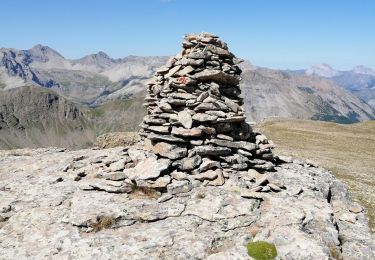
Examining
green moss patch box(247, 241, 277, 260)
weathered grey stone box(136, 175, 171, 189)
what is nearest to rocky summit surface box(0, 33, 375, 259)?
weathered grey stone box(136, 175, 171, 189)

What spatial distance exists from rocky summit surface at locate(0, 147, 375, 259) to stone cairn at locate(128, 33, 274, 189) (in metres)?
0.97

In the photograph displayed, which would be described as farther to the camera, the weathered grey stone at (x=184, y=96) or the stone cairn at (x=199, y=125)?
the weathered grey stone at (x=184, y=96)

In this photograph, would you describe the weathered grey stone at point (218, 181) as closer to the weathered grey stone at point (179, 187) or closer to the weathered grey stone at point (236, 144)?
the weathered grey stone at point (179, 187)

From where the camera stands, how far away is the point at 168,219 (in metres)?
23.9

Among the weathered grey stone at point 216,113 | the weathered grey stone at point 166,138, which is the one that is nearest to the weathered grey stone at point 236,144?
the weathered grey stone at point 216,113

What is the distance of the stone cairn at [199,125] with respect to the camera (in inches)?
1099

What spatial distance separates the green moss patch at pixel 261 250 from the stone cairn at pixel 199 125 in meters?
6.47

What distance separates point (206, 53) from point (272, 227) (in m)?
14.2

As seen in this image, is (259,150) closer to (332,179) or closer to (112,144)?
(332,179)

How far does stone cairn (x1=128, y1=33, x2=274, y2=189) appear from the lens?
27.9 m

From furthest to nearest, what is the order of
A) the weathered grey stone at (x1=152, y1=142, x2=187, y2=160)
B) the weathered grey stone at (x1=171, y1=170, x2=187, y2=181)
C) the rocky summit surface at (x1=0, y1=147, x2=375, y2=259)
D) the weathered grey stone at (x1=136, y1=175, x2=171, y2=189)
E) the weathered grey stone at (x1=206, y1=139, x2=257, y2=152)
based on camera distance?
the weathered grey stone at (x1=206, y1=139, x2=257, y2=152) → the weathered grey stone at (x1=152, y1=142, x2=187, y2=160) → the weathered grey stone at (x1=171, y1=170, x2=187, y2=181) → the weathered grey stone at (x1=136, y1=175, x2=171, y2=189) → the rocky summit surface at (x1=0, y1=147, x2=375, y2=259)

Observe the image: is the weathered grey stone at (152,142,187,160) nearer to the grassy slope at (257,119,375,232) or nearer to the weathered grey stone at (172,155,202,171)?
the weathered grey stone at (172,155,202,171)

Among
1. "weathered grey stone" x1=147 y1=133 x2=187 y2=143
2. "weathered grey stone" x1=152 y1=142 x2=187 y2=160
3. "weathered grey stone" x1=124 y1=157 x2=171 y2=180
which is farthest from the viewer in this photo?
"weathered grey stone" x1=147 y1=133 x2=187 y2=143

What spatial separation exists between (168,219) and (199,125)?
825cm
